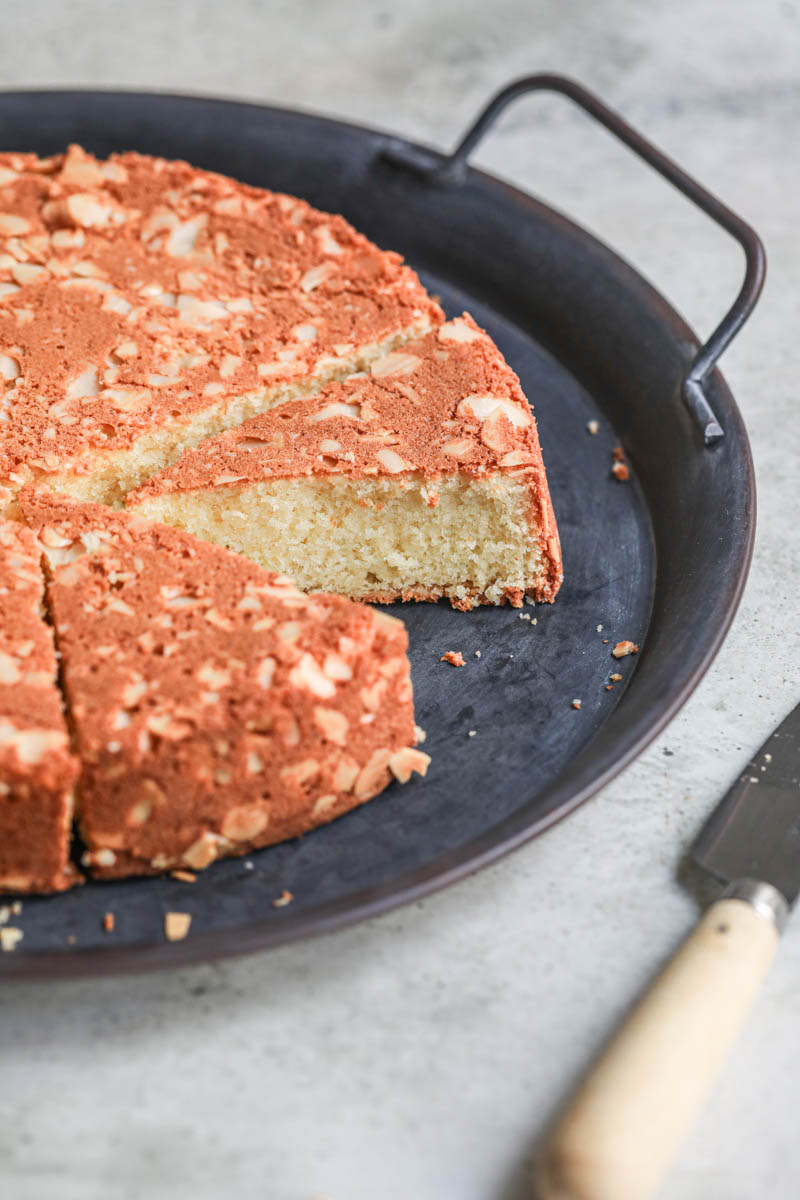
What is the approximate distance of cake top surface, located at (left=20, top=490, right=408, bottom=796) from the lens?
2.39 m

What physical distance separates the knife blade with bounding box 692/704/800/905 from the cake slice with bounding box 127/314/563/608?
65cm

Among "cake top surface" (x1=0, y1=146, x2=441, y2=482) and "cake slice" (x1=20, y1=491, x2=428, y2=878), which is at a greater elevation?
"cake top surface" (x1=0, y1=146, x2=441, y2=482)

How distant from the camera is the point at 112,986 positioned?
7.88 feet

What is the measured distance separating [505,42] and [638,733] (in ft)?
12.0

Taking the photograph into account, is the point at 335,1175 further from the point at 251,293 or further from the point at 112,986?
the point at 251,293

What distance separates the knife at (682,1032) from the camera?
6.55 feet

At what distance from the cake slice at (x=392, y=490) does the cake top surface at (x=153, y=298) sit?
0.16 m

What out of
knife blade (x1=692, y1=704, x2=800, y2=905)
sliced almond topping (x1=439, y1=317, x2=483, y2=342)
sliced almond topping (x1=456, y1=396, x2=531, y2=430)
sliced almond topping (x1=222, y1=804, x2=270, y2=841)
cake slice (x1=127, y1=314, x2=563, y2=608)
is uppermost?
sliced almond topping (x1=439, y1=317, x2=483, y2=342)

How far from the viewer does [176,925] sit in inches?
91.0

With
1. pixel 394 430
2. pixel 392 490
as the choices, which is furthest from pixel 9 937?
pixel 394 430

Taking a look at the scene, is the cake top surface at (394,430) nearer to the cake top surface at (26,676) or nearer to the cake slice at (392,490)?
the cake slice at (392,490)

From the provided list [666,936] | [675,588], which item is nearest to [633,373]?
[675,588]

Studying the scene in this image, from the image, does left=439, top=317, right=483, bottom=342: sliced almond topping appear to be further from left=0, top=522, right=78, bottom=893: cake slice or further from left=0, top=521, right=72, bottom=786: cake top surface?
left=0, top=522, right=78, bottom=893: cake slice

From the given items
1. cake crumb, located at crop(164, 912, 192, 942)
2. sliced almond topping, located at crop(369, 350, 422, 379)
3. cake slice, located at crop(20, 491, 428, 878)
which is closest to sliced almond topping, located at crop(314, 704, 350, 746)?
cake slice, located at crop(20, 491, 428, 878)
